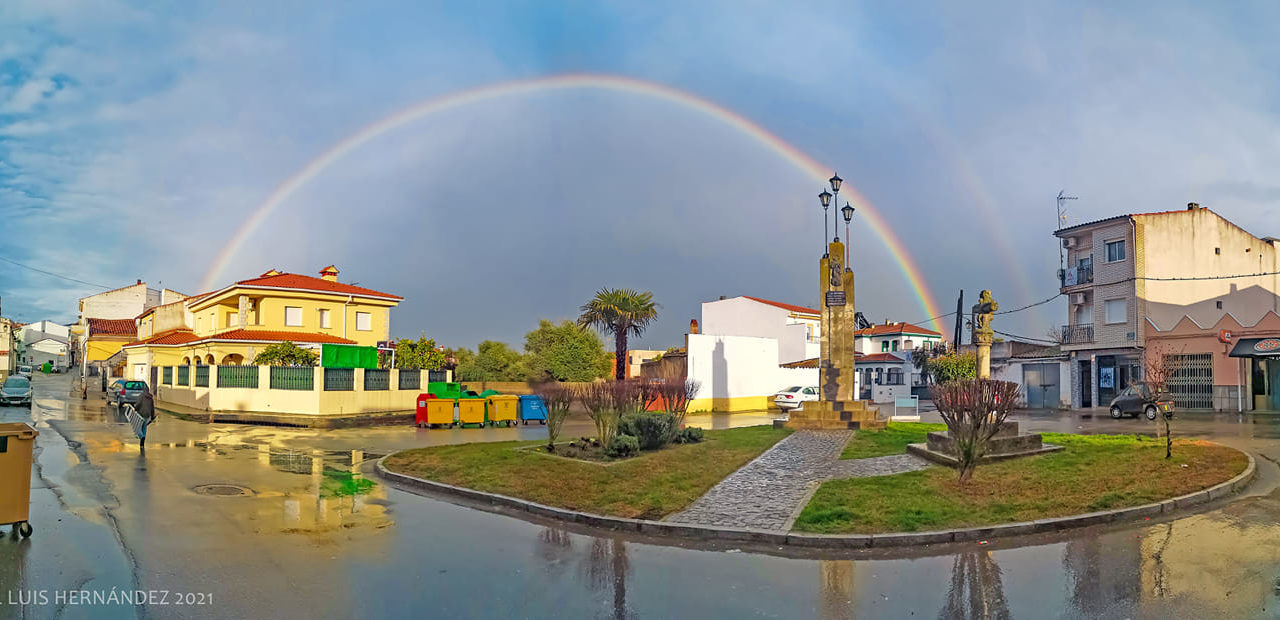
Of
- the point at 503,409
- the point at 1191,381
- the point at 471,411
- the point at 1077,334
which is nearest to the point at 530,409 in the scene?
the point at 503,409

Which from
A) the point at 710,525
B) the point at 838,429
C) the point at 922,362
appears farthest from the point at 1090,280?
the point at 710,525

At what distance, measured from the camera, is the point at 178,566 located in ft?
25.8

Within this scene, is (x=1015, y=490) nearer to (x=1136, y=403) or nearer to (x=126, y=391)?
(x=1136, y=403)

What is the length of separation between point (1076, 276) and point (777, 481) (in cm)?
4009

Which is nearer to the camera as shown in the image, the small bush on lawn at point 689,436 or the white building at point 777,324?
the small bush on lawn at point 689,436

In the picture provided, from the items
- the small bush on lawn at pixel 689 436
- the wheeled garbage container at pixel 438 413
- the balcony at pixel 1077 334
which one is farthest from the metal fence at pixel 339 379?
the balcony at pixel 1077 334

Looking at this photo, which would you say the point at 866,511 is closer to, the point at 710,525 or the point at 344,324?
the point at 710,525

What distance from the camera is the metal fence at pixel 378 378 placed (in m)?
31.8

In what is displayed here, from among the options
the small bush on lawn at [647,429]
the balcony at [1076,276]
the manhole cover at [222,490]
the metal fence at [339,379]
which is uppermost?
the balcony at [1076,276]

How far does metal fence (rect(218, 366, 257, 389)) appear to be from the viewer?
105 ft

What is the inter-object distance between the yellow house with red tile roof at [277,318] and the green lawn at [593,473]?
2744cm

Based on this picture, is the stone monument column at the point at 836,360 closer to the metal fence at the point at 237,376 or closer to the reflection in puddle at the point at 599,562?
the reflection in puddle at the point at 599,562

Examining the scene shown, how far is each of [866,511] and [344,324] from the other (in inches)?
1635

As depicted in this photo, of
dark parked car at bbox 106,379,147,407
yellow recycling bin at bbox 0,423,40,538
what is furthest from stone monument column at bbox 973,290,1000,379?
dark parked car at bbox 106,379,147,407
